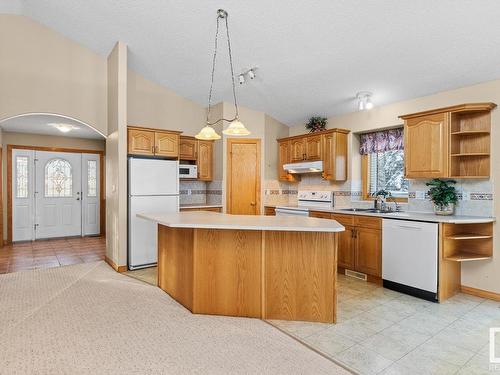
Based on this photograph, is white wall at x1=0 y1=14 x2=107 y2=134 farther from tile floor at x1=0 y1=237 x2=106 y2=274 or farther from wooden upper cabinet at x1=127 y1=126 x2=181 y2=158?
tile floor at x1=0 y1=237 x2=106 y2=274

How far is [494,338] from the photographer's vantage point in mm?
2510

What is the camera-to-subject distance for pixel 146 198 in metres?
4.55

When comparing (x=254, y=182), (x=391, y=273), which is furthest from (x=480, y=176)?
(x=254, y=182)

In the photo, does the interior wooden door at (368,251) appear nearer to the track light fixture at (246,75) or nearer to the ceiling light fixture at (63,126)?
the track light fixture at (246,75)

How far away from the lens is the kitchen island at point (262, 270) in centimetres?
276

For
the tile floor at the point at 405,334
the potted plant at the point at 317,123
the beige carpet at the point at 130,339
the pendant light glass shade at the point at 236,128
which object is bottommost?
the tile floor at the point at 405,334

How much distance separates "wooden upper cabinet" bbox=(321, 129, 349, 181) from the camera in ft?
15.8

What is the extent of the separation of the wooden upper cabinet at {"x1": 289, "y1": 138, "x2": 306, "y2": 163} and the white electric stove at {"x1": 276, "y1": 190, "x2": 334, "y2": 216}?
620 mm

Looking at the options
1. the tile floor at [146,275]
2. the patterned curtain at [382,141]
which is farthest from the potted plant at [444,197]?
the tile floor at [146,275]

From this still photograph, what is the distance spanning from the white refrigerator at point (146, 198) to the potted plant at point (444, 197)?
11.8ft

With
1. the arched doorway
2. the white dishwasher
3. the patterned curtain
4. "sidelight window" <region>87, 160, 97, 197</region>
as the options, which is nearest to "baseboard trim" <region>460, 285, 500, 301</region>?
the white dishwasher

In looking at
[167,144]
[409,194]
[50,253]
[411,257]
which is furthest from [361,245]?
[50,253]

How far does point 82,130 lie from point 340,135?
16.3ft

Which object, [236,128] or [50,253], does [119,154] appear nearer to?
[236,128]
